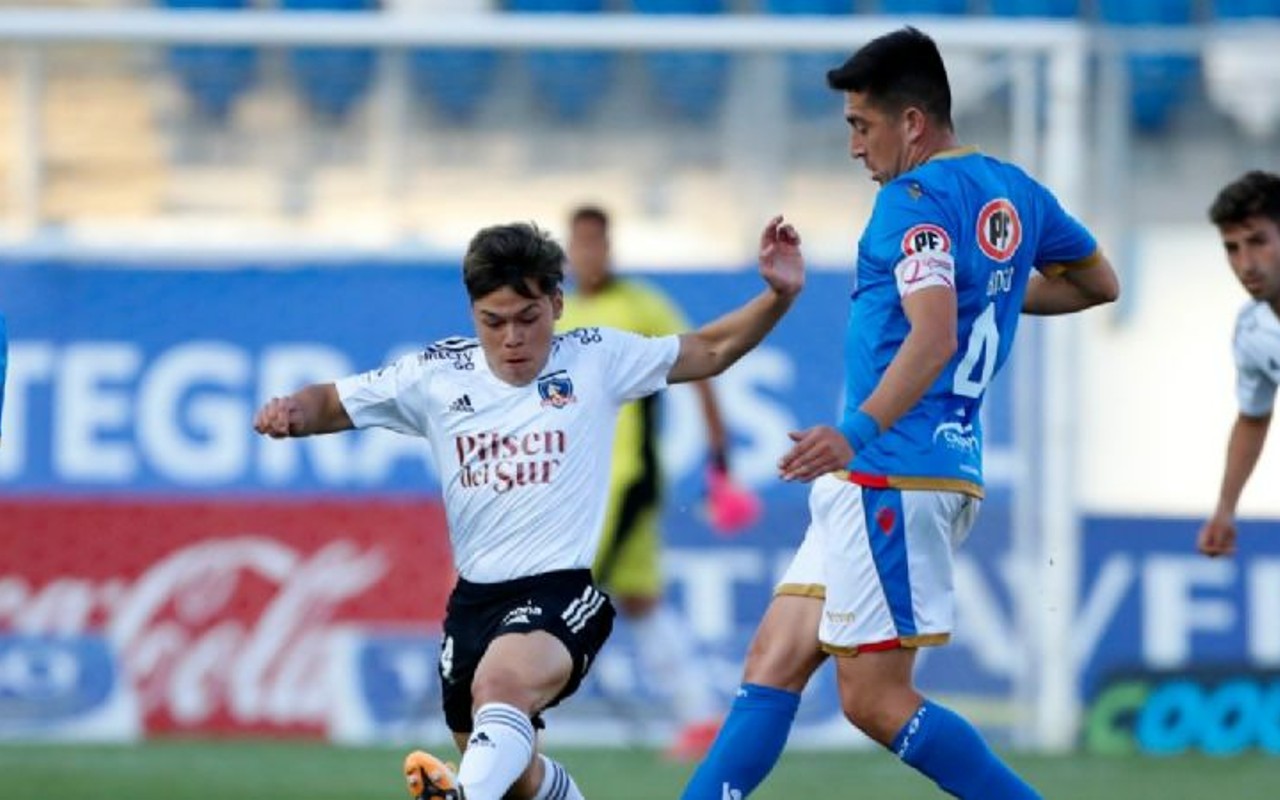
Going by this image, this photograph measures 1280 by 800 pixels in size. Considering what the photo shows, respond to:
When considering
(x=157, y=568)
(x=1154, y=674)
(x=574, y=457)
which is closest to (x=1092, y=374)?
(x=1154, y=674)

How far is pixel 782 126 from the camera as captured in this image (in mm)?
12125

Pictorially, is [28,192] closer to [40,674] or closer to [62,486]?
[62,486]

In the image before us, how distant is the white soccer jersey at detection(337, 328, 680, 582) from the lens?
6.42 m

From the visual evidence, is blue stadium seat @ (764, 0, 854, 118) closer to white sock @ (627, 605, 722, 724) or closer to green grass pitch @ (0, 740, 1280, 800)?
white sock @ (627, 605, 722, 724)

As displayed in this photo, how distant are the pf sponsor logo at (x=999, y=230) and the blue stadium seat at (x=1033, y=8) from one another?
8.75m

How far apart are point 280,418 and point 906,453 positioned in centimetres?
144

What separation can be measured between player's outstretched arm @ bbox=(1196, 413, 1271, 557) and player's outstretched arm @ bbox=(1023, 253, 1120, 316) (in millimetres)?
964

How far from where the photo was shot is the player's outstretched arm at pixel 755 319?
20.9 ft

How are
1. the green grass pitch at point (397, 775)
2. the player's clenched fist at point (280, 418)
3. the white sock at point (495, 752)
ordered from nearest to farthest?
the white sock at point (495, 752)
the player's clenched fist at point (280, 418)
the green grass pitch at point (397, 775)

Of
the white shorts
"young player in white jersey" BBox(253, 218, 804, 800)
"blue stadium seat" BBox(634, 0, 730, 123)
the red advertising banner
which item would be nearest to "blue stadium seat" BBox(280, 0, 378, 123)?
"blue stadium seat" BBox(634, 0, 730, 123)

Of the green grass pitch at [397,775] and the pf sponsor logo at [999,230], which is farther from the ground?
the pf sponsor logo at [999,230]

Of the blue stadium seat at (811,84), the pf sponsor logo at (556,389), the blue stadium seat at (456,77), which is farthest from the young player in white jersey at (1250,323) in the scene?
the blue stadium seat at (456,77)

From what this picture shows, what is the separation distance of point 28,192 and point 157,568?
5.76 feet

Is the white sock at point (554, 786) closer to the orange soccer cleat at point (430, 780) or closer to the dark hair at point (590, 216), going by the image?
the orange soccer cleat at point (430, 780)
